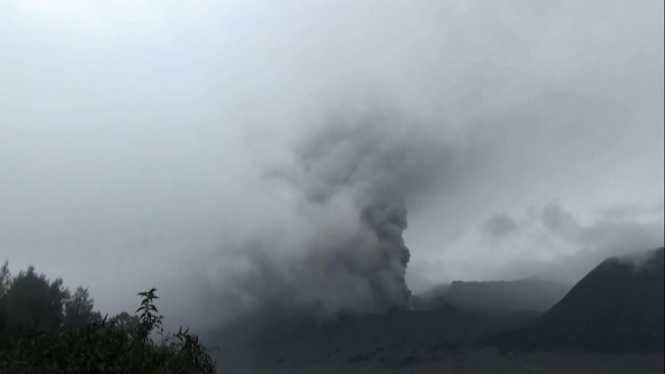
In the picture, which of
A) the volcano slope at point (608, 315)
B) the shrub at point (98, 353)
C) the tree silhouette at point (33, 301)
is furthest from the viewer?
the volcano slope at point (608, 315)

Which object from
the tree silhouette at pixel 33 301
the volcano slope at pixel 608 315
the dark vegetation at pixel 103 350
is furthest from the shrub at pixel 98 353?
the volcano slope at pixel 608 315

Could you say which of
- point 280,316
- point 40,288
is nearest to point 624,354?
point 280,316

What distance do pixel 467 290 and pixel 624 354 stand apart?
20691 mm

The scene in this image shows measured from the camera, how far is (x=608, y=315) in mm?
47719

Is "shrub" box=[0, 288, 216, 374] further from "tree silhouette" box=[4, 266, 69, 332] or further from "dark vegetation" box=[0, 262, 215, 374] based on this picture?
"tree silhouette" box=[4, 266, 69, 332]

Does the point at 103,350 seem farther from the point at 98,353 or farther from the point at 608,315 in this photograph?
the point at 608,315

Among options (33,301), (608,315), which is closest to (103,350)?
(33,301)

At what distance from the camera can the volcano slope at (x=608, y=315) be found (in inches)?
1523

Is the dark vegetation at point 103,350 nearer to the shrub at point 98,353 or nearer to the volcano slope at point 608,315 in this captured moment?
the shrub at point 98,353

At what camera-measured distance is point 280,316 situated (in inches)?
1566

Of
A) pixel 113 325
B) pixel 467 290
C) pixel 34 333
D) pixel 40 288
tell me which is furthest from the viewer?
pixel 467 290

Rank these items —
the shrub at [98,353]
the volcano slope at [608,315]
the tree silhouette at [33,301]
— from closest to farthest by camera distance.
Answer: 1. the shrub at [98,353]
2. the tree silhouette at [33,301]
3. the volcano slope at [608,315]

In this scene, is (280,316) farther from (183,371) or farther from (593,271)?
(183,371)

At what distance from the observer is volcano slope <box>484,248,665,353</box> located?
3869 cm
